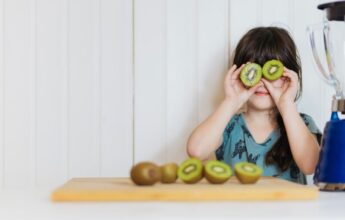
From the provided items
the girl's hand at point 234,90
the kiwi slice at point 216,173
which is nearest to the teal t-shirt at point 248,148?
the girl's hand at point 234,90

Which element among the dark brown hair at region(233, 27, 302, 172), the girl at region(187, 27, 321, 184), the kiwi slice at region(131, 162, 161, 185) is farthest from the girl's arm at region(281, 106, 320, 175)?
the kiwi slice at region(131, 162, 161, 185)

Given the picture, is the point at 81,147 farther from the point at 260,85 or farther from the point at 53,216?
the point at 53,216

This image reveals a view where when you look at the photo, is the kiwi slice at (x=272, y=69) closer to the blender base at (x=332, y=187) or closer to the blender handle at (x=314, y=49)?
the blender handle at (x=314, y=49)

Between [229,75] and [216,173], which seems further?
[229,75]

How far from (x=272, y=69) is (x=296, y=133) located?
177mm

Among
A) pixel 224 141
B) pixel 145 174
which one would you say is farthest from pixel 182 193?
pixel 224 141

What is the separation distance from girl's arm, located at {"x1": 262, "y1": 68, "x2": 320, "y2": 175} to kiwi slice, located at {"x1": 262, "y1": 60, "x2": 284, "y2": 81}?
0.03 meters

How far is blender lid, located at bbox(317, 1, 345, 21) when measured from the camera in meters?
1.36

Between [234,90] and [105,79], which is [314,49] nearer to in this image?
[234,90]

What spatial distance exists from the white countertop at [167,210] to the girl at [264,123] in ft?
2.03

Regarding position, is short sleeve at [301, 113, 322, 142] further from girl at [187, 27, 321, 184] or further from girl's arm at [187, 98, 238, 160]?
girl's arm at [187, 98, 238, 160]

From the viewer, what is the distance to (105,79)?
6.47 feet

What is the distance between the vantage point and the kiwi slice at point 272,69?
1.78 metres

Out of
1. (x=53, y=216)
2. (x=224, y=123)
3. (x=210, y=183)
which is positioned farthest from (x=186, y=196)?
(x=224, y=123)
